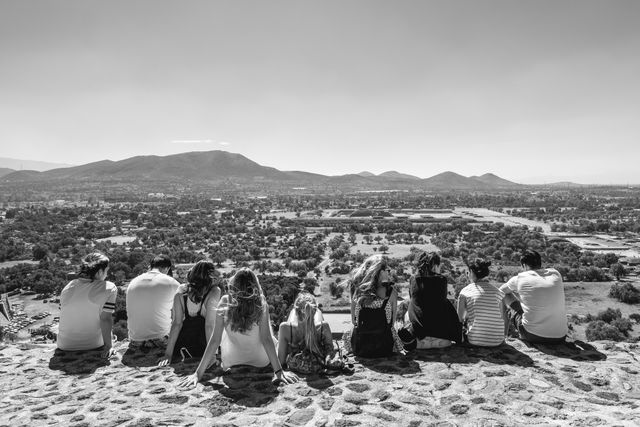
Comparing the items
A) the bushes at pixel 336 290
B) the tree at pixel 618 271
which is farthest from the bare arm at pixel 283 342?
the tree at pixel 618 271

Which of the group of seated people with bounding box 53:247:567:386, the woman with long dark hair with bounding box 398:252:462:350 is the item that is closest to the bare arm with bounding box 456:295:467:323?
the group of seated people with bounding box 53:247:567:386

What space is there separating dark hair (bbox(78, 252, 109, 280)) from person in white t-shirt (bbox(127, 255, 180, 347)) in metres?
0.43

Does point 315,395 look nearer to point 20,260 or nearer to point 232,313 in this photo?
point 232,313

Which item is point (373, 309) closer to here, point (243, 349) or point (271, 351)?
point (271, 351)

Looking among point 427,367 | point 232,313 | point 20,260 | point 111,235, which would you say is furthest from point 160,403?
point 111,235

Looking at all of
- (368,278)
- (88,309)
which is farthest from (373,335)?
(88,309)

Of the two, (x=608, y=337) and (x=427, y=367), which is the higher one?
(x=427, y=367)

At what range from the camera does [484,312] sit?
5336 mm

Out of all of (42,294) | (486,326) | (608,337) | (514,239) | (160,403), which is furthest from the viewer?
(514,239)

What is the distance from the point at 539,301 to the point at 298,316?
3017 mm

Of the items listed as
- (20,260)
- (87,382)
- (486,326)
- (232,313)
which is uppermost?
(232,313)

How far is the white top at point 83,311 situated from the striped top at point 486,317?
4.41m

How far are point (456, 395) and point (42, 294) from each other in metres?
26.3

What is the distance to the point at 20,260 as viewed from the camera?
3691cm
